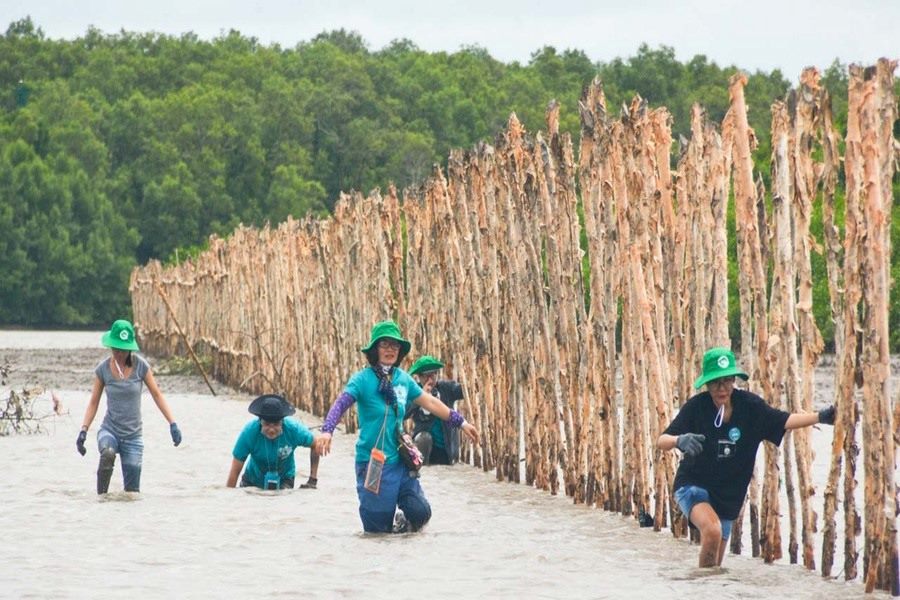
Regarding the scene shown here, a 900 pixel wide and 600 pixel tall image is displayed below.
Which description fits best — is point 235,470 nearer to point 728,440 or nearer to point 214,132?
point 728,440

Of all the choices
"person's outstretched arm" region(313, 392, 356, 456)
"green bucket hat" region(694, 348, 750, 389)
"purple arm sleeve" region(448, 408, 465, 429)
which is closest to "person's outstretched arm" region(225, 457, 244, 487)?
"person's outstretched arm" region(313, 392, 356, 456)

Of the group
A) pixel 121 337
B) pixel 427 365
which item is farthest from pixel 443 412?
pixel 427 365

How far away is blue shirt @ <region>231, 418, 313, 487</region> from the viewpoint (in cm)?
1059

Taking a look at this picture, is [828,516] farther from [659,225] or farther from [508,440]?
[508,440]

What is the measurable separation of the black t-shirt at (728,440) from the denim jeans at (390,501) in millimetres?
1903

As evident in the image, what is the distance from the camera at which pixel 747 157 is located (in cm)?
816

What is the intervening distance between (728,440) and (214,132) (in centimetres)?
7627

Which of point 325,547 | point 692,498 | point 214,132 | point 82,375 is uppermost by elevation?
point 214,132

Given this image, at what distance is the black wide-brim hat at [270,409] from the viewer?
10.3 m

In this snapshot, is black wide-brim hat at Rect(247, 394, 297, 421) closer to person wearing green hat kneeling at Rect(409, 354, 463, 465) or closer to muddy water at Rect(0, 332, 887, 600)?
muddy water at Rect(0, 332, 887, 600)

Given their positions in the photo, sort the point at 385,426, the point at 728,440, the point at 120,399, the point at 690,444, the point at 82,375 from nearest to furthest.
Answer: the point at 690,444 < the point at 728,440 < the point at 385,426 < the point at 120,399 < the point at 82,375

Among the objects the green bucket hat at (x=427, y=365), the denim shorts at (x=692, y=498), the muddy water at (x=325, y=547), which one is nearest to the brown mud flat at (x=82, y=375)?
Answer: the green bucket hat at (x=427, y=365)

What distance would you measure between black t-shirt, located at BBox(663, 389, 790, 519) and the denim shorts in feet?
0.10

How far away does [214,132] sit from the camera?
82.2 m
